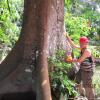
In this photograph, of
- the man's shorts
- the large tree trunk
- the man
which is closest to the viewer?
the large tree trunk

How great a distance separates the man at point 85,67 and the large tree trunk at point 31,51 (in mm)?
676

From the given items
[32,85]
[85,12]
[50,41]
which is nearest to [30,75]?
[32,85]

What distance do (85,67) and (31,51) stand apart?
1343 millimetres

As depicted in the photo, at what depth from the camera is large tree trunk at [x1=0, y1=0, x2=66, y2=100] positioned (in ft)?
27.0

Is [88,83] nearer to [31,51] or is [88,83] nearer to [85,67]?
[85,67]

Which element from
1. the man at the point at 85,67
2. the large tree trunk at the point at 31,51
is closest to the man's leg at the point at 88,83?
the man at the point at 85,67

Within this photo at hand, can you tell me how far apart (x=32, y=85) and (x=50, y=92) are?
523 millimetres

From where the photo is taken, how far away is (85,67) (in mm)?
8898

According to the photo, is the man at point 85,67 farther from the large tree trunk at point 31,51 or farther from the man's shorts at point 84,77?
the large tree trunk at point 31,51

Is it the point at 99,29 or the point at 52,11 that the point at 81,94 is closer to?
the point at 52,11

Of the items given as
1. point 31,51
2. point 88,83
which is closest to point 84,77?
point 88,83

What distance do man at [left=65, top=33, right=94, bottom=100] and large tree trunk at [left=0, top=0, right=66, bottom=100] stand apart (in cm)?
68

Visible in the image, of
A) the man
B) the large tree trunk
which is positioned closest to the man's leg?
the man

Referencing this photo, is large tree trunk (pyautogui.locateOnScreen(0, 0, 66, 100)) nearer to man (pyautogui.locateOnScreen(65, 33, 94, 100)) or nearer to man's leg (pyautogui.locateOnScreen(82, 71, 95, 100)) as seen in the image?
man (pyautogui.locateOnScreen(65, 33, 94, 100))
